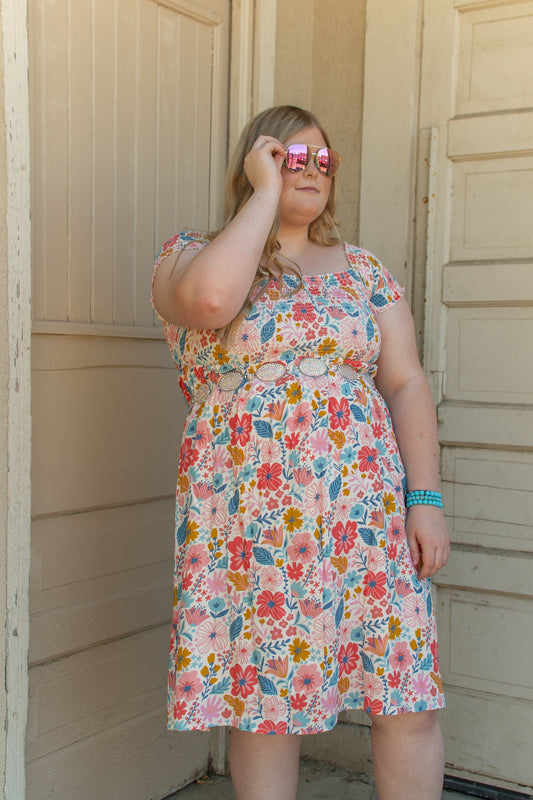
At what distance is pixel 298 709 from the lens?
71.2 inches

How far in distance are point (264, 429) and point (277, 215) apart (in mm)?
534

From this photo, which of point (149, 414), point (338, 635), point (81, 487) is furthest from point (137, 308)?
point (338, 635)

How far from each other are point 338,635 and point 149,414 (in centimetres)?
100

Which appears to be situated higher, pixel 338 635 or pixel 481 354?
pixel 481 354

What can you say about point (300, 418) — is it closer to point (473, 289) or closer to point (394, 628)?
point (394, 628)

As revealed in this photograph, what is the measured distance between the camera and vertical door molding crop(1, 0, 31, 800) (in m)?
2.05

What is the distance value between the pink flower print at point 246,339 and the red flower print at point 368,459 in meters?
0.33

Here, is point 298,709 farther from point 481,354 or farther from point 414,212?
point 414,212

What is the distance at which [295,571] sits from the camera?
181cm

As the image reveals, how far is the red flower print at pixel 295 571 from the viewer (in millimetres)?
1812

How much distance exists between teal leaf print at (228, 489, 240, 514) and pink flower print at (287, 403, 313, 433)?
19 cm

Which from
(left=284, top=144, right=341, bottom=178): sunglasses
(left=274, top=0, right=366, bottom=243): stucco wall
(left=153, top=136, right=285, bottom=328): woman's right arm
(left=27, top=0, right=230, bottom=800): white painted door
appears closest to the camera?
(left=153, top=136, right=285, bottom=328): woman's right arm

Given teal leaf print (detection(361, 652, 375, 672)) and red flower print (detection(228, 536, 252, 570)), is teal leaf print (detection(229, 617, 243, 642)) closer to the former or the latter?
red flower print (detection(228, 536, 252, 570))

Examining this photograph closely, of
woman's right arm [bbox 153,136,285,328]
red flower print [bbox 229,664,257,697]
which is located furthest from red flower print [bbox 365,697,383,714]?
woman's right arm [bbox 153,136,285,328]
